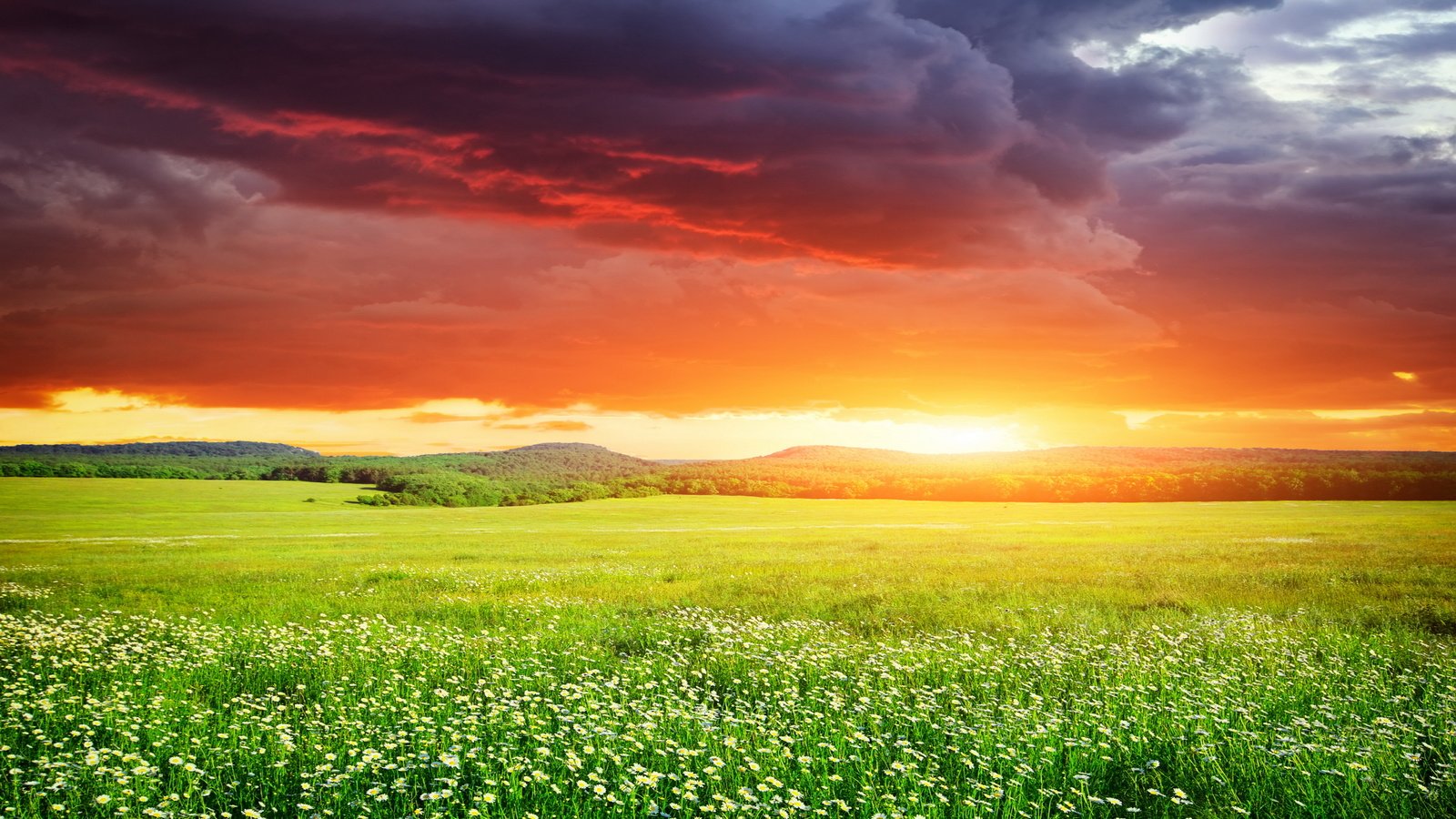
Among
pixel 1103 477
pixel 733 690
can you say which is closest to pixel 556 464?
pixel 1103 477

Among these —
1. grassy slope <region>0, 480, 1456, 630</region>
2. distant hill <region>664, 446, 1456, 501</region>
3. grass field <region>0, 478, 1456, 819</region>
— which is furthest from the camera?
distant hill <region>664, 446, 1456, 501</region>

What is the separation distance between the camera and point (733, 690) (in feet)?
36.2

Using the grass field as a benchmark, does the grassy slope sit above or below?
below

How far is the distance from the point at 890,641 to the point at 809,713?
559cm

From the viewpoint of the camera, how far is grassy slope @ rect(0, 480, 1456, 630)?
64.0 ft

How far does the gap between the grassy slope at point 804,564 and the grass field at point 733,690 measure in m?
0.27

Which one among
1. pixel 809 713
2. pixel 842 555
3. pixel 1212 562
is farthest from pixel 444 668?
pixel 1212 562

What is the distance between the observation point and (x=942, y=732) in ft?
28.3

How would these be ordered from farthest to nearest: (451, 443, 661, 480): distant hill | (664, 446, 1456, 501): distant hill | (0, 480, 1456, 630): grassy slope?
(451, 443, 661, 480): distant hill
(664, 446, 1456, 501): distant hill
(0, 480, 1456, 630): grassy slope

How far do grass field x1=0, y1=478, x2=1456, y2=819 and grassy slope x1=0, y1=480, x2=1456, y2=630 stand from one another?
0.27 meters

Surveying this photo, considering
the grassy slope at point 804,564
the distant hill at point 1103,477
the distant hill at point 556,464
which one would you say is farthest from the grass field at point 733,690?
the distant hill at point 556,464

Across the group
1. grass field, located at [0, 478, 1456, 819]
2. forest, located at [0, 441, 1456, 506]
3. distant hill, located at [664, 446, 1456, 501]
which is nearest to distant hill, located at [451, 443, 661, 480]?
forest, located at [0, 441, 1456, 506]

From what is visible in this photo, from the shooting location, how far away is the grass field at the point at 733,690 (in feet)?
22.9

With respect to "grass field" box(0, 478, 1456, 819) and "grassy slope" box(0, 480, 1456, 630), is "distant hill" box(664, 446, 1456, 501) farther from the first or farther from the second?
"grass field" box(0, 478, 1456, 819)
